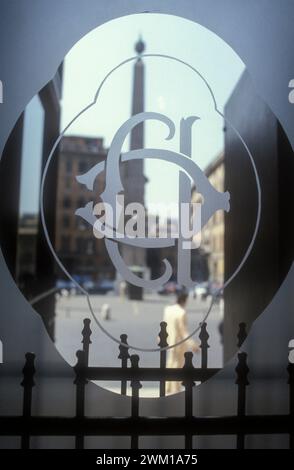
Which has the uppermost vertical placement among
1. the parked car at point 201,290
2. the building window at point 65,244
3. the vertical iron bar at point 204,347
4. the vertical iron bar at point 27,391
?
the building window at point 65,244

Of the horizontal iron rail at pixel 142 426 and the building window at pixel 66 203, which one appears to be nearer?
the horizontal iron rail at pixel 142 426

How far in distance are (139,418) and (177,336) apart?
0.33m

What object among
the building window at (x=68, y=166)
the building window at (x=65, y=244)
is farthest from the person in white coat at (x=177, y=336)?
the building window at (x=68, y=166)

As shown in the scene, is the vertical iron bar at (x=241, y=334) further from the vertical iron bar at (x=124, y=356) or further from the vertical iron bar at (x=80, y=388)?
the vertical iron bar at (x=80, y=388)

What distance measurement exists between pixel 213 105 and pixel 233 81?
0.44 feet

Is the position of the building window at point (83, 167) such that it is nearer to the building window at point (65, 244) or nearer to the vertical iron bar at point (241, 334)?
the building window at point (65, 244)

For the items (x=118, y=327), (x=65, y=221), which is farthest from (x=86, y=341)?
(x=65, y=221)

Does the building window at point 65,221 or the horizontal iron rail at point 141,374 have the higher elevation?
the building window at point 65,221

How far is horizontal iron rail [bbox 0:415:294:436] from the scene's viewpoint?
5.56 feet

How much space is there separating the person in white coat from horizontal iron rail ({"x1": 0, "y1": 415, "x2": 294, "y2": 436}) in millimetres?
132

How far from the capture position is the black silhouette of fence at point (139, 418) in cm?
170

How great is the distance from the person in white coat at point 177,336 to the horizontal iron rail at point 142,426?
0.13 metres

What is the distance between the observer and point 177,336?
176 cm
